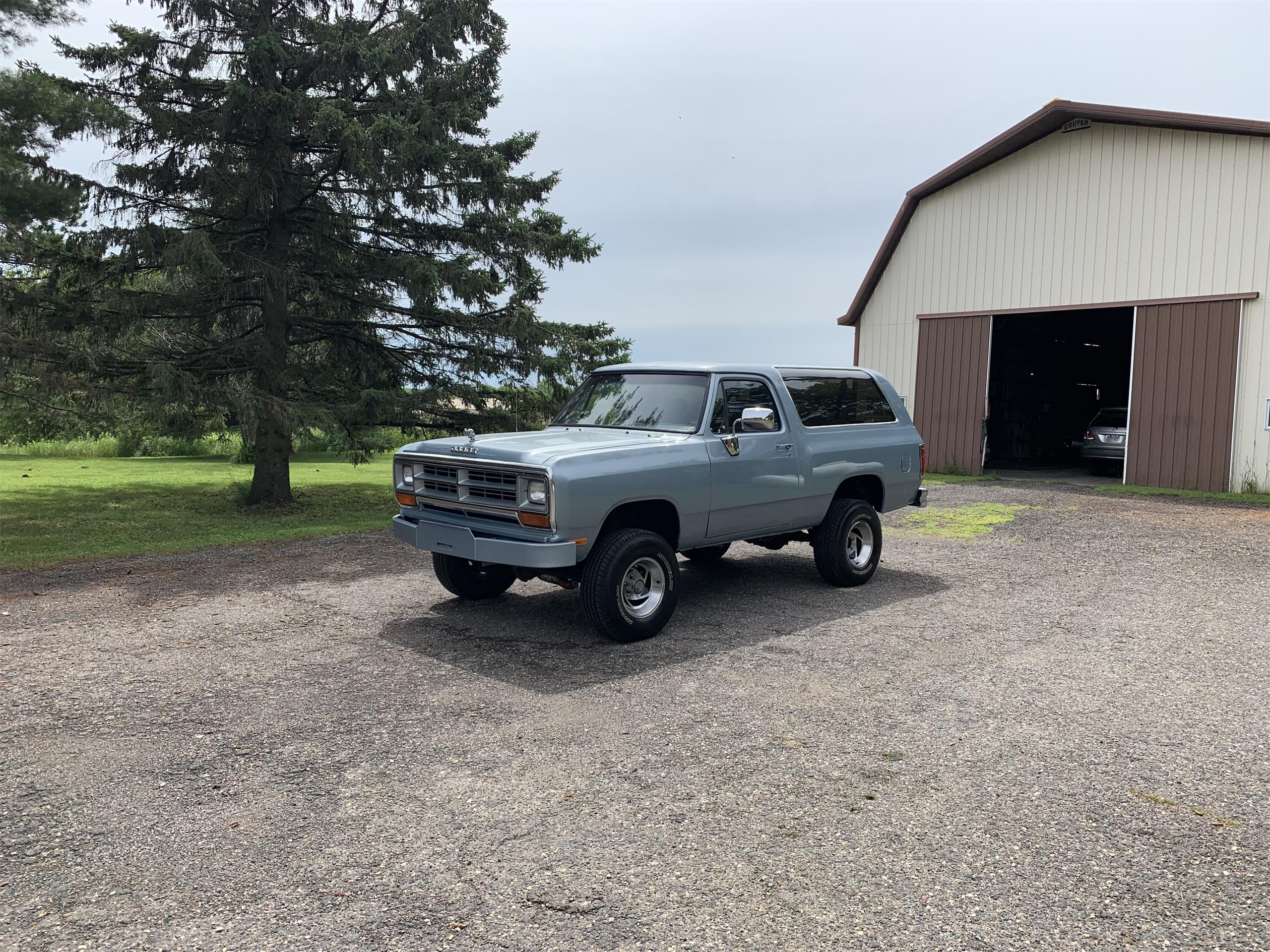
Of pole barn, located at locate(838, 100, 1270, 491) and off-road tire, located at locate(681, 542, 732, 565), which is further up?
pole barn, located at locate(838, 100, 1270, 491)

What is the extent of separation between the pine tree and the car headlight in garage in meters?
8.36

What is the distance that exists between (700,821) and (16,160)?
1381 cm

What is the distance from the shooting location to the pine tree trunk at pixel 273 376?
1499 cm

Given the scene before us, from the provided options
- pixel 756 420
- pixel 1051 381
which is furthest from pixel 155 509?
pixel 1051 381

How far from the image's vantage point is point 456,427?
1599 cm

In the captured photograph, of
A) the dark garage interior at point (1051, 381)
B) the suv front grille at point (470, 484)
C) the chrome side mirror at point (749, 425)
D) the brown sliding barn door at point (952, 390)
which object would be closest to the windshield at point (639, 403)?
the chrome side mirror at point (749, 425)

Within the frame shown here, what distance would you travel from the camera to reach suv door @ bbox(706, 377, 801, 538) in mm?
7547

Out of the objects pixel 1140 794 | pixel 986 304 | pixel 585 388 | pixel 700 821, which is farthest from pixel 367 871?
pixel 986 304

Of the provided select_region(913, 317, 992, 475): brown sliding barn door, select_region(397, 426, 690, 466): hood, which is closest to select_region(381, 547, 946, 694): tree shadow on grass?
select_region(397, 426, 690, 466): hood

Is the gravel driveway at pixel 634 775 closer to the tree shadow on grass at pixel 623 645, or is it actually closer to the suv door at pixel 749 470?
the tree shadow on grass at pixel 623 645

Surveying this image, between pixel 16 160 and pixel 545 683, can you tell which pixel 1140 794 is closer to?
pixel 545 683

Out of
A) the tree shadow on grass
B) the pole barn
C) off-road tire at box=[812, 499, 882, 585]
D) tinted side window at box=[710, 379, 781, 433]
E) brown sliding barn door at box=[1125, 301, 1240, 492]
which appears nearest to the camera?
the tree shadow on grass

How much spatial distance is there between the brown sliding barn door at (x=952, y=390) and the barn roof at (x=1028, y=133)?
203cm

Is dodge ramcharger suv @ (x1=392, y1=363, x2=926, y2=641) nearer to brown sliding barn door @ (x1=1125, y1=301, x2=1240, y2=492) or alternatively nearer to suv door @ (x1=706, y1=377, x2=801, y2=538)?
suv door @ (x1=706, y1=377, x2=801, y2=538)
